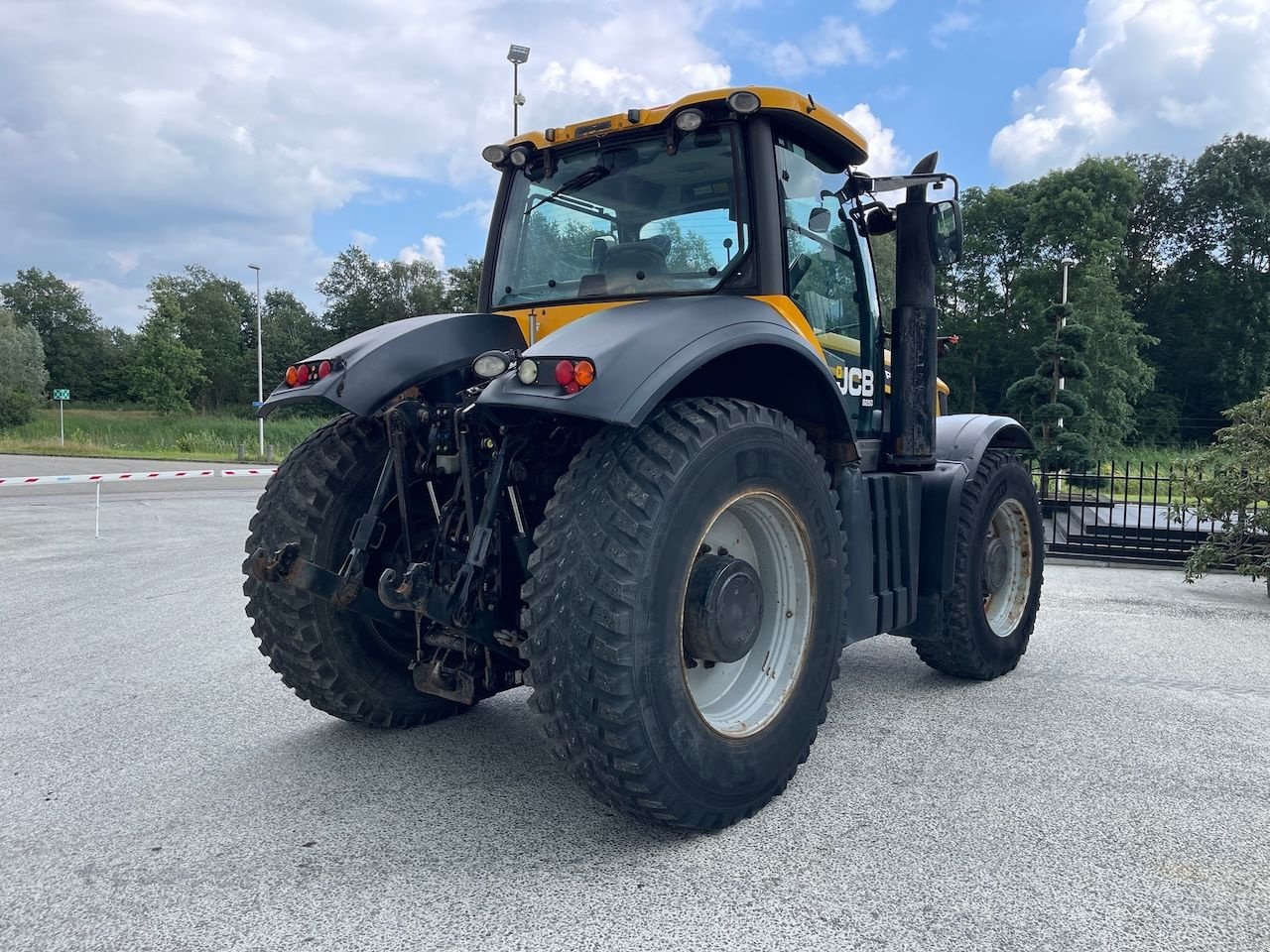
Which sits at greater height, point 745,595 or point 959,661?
point 745,595

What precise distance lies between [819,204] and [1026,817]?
245 cm

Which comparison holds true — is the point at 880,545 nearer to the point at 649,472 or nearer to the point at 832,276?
the point at 832,276

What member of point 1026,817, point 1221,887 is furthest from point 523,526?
point 1221,887

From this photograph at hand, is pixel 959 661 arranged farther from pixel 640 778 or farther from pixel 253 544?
pixel 253 544

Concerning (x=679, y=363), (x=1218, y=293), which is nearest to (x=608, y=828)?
(x=679, y=363)

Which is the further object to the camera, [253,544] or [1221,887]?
[253,544]

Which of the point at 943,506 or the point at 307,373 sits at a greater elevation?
the point at 307,373

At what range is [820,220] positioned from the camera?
146 inches

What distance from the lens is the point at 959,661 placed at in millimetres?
4434

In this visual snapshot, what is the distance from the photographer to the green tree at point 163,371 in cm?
5497

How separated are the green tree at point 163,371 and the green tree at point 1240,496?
57409mm

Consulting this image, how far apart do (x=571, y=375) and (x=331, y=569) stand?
1381 millimetres

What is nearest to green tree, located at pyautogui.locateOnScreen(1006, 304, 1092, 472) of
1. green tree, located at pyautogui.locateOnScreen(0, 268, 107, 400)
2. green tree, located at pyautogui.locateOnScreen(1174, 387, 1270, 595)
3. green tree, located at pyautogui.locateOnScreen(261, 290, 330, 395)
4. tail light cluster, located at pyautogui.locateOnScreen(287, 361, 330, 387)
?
green tree, located at pyautogui.locateOnScreen(1174, 387, 1270, 595)

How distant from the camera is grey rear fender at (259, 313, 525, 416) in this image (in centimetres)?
287
